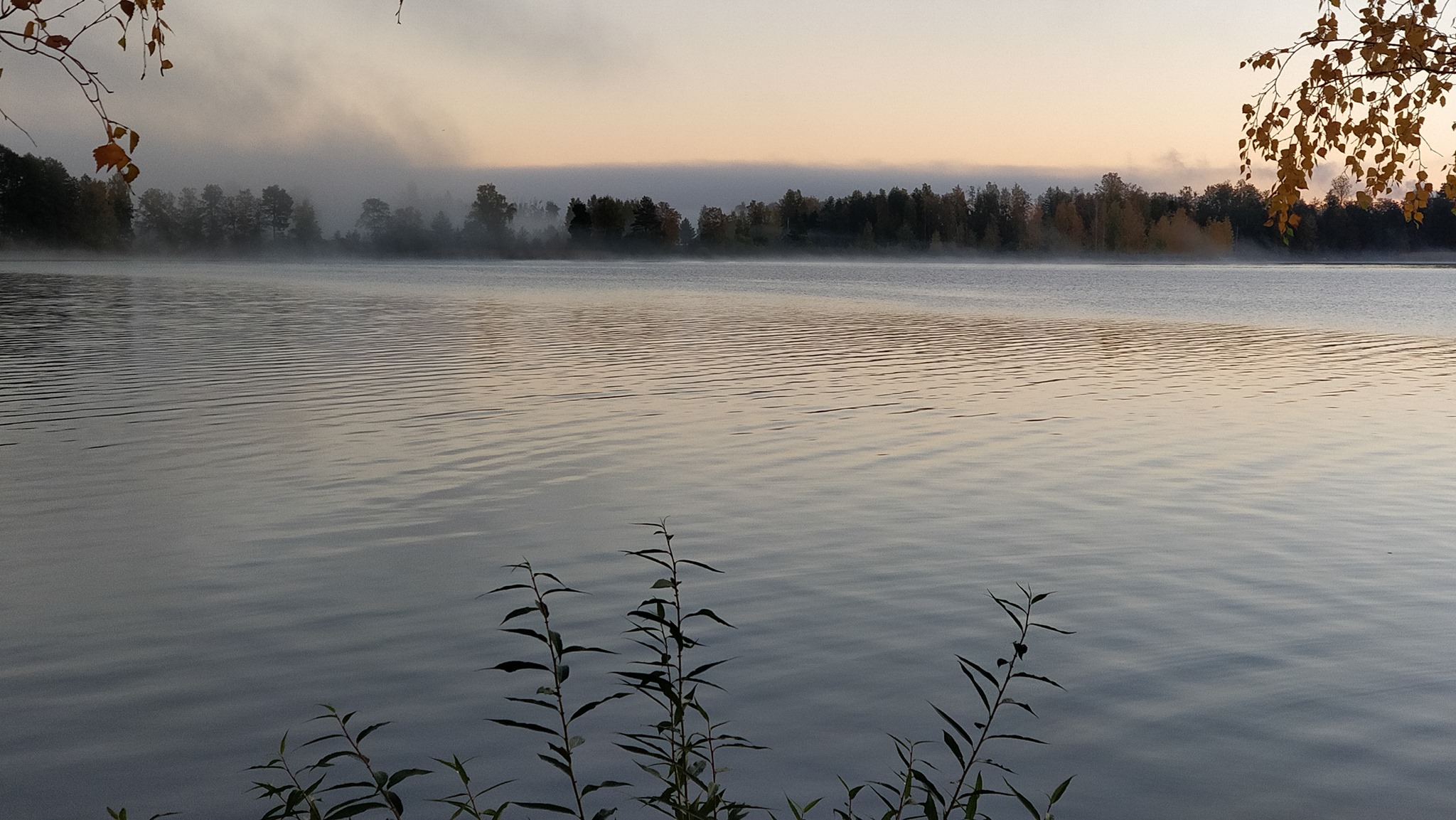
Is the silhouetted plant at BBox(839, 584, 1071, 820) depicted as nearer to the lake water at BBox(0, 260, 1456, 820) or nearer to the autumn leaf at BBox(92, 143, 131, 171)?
the lake water at BBox(0, 260, 1456, 820)

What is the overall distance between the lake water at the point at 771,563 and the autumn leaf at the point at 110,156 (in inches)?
141

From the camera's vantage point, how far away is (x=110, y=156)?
4.21m

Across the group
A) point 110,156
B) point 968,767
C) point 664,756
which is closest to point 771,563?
point 664,756

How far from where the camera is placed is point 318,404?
22.0m

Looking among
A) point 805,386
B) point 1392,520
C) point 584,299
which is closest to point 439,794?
point 1392,520

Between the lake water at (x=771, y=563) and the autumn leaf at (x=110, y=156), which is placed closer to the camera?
the autumn leaf at (x=110, y=156)

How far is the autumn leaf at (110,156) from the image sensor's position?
4188 millimetres

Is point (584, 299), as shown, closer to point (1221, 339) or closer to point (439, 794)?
point (1221, 339)

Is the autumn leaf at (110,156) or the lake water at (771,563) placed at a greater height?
the autumn leaf at (110,156)

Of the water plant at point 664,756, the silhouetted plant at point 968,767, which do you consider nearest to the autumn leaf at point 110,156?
the water plant at point 664,756

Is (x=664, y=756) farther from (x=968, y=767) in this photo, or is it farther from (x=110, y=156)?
(x=110, y=156)

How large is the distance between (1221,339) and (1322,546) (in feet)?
104

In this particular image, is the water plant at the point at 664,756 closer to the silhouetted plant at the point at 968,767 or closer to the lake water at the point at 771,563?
the silhouetted plant at the point at 968,767

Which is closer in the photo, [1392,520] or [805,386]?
[1392,520]
